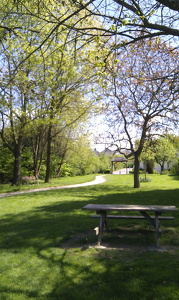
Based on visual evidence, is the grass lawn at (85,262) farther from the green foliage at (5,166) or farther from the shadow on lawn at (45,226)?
the green foliage at (5,166)

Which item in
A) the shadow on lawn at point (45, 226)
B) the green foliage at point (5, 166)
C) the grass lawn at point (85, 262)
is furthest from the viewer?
the green foliage at point (5, 166)

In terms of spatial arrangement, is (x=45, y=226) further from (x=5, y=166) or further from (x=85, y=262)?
(x=5, y=166)

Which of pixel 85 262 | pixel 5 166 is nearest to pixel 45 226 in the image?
pixel 85 262

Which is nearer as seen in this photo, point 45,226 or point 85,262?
point 85,262

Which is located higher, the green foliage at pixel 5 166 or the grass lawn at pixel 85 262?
the green foliage at pixel 5 166

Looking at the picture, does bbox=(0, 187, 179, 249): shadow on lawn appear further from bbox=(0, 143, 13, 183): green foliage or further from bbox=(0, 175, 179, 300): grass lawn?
bbox=(0, 143, 13, 183): green foliage

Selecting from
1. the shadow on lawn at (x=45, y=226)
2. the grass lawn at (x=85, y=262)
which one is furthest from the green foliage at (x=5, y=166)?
the grass lawn at (x=85, y=262)

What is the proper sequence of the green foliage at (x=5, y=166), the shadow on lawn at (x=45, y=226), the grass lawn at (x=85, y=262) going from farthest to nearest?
the green foliage at (x=5, y=166) → the shadow on lawn at (x=45, y=226) → the grass lawn at (x=85, y=262)

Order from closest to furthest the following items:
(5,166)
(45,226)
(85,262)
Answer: (85,262) < (45,226) < (5,166)

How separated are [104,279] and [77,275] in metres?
0.47

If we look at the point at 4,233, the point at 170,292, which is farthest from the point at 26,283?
the point at 4,233

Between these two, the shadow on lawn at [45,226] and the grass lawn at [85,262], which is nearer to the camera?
the grass lawn at [85,262]

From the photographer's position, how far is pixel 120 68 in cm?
1556

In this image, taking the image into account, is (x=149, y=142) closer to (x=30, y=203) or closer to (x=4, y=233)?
(x=30, y=203)
